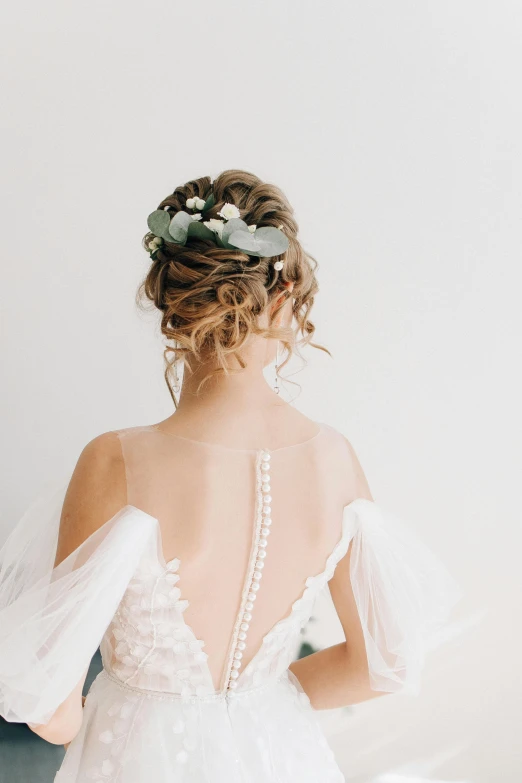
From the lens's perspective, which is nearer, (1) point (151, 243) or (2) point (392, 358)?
(1) point (151, 243)

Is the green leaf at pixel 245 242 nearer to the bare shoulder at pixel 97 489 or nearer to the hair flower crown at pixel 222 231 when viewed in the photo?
the hair flower crown at pixel 222 231

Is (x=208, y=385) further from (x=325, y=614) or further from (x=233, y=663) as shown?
(x=325, y=614)

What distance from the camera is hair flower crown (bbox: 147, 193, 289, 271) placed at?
1048 millimetres

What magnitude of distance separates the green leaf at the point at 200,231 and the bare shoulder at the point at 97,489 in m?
0.30

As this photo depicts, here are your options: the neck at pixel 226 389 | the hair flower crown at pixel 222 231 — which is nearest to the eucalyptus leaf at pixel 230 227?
the hair flower crown at pixel 222 231

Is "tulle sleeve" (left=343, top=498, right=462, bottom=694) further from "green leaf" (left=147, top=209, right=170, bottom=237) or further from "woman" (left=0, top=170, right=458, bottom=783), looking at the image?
"green leaf" (left=147, top=209, right=170, bottom=237)

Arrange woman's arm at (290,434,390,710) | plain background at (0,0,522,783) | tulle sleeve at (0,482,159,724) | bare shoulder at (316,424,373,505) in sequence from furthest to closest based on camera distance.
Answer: plain background at (0,0,522,783)
woman's arm at (290,434,390,710)
bare shoulder at (316,424,373,505)
tulle sleeve at (0,482,159,724)

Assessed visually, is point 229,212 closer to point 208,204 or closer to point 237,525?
point 208,204

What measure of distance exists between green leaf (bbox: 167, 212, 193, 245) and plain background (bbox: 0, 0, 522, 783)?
1.01 metres

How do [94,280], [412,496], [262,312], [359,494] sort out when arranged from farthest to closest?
[412,496] < [94,280] < [359,494] < [262,312]

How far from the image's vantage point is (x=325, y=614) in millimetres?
2326

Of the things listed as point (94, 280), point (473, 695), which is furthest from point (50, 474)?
point (473, 695)

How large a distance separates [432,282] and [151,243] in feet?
3.86

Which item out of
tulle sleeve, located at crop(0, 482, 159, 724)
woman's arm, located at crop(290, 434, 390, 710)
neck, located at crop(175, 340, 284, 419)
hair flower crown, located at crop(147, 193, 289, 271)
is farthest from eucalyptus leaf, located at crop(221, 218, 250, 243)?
woman's arm, located at crop(290, 434, 390, 710)
